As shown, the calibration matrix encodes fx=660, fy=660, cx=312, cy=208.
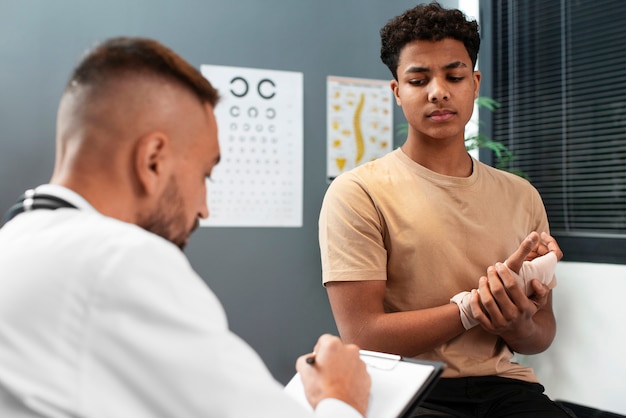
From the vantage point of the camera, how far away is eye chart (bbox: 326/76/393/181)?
9.02 ft

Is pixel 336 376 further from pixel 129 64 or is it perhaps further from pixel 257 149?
pixel 257 149

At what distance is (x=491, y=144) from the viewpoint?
8.27ft

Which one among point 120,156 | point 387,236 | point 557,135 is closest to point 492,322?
point 387,236

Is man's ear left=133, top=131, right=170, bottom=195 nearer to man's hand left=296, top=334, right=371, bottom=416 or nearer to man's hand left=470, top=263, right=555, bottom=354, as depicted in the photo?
man's hand left=296, top=334, right=371, bottom=416

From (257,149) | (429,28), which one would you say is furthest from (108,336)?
(257,149)

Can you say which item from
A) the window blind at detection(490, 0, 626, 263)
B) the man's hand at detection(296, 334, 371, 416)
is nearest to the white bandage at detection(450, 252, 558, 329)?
the man's hand at detection(296, 334, 371, 416)

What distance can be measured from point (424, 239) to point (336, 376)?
0.65 m

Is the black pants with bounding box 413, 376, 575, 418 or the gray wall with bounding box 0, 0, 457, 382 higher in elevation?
the gray wall with bounding box 0, 0, 457, 382

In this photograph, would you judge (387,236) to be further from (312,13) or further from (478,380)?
(312,13)

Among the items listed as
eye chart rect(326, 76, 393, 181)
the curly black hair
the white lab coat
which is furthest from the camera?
eye chart rect(326, 76, 393, 181)

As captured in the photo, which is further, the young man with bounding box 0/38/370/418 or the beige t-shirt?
the beige t-shirt

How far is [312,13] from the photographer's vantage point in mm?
2725

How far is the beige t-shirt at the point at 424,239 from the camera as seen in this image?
4.86ft

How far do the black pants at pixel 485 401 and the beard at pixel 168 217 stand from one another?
0.77 metres
